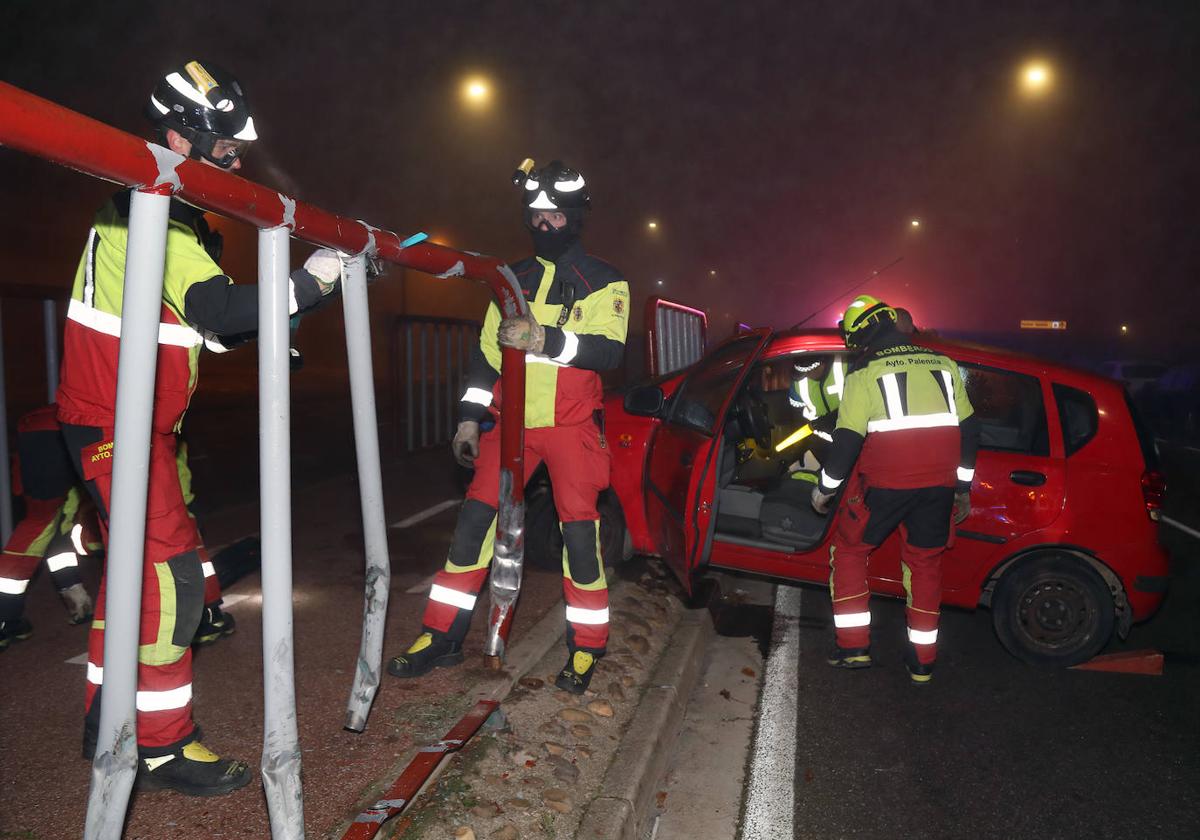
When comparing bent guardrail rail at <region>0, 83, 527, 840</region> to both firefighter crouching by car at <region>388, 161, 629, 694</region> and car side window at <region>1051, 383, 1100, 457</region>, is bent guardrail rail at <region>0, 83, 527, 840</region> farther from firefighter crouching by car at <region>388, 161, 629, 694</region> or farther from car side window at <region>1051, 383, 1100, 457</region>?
car side window at <region>1051, 383, 1100, 457</region>

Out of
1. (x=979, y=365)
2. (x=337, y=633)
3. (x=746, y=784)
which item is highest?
(x=979, y=365)

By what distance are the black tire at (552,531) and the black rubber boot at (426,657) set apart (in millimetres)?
1757

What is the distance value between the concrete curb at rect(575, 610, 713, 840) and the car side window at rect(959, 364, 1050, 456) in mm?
1942

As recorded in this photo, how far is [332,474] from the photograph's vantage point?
9.85m

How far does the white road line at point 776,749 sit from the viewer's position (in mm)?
3205

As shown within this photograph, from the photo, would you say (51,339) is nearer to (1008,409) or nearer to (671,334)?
(671,334)

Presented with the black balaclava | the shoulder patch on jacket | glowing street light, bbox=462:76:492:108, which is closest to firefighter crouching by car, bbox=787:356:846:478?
the shoulder patch on jacket

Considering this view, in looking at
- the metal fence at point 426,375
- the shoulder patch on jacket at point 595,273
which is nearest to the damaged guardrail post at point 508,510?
the shoulder patch on jacket at point 595,273

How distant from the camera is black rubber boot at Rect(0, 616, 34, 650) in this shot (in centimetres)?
413

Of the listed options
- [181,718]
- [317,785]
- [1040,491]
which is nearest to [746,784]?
[317,785]

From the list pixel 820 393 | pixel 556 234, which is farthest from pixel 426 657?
pixel 820 393

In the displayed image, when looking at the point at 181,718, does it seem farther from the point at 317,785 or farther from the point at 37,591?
the point at 37,591

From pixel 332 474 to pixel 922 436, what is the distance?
7001 mm

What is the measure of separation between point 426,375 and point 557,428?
8.27 meters
